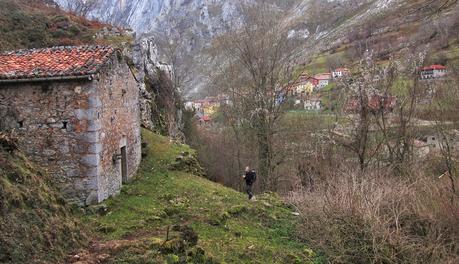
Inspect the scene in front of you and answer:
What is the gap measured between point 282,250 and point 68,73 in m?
7.92

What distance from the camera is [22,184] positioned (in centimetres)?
893

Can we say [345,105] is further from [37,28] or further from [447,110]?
[37,28]

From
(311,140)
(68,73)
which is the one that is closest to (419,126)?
(311,140)

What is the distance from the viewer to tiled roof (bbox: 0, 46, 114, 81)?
43.0ft

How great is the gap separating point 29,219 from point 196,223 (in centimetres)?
536

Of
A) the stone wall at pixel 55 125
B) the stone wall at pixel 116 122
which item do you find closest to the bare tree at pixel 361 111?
the stone wall at pixel 116 122

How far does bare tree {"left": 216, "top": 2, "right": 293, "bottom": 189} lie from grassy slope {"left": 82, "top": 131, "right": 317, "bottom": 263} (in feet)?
22.4

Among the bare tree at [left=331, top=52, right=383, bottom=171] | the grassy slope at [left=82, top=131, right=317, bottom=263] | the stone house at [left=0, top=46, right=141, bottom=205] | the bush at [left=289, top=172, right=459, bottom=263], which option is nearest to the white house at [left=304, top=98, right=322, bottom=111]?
the bare tree at [left=331, top=52, right=383, bottom=171]

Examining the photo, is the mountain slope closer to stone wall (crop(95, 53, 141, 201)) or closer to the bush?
stone wall (crop(95, 53, 141, 201))

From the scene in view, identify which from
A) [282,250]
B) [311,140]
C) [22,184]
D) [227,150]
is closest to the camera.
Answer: [22,184]

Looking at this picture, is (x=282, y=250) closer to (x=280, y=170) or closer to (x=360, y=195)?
(x=360, y=195)

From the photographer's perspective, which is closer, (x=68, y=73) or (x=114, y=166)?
(x=68, y=73)

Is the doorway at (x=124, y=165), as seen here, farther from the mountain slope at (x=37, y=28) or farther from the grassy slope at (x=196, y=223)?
the mountain slope at (x=37, y=28)

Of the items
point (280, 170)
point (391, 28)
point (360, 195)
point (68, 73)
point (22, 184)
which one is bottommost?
point (280, 170)
